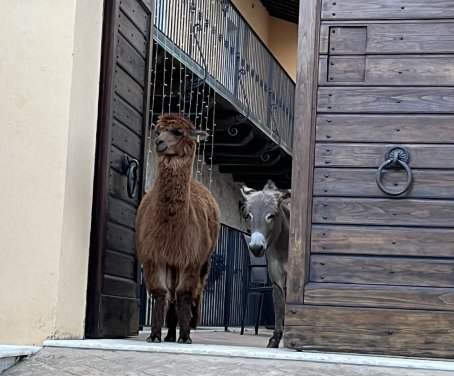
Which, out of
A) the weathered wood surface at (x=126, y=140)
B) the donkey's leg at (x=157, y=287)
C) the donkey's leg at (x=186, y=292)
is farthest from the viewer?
the weathered wood surface at (x=126, y=140)

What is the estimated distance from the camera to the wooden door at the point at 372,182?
24.6 feet

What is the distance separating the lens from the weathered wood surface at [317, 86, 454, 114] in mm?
7699

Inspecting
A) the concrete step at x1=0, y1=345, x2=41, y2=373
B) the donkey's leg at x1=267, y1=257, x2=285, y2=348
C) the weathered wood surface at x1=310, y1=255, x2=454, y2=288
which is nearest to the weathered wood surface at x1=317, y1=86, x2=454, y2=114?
the weathered wood surface at x1=310, y1=255, x2=454, y2=288

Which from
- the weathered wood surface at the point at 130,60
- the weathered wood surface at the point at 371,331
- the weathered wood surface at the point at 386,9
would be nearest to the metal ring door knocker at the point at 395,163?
the weathered wood surface at the point at 371,331

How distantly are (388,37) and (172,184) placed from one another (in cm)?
201

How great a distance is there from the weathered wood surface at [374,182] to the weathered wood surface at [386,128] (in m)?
0.22

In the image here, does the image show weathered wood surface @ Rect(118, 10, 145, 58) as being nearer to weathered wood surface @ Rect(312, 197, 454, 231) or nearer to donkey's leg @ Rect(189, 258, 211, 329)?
donkey's leg @ Rect(189, 258, 211, 329)

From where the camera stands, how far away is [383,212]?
7645 mm

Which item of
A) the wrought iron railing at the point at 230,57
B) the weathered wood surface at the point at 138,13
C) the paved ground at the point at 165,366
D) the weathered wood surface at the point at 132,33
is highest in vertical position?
the wrought iron railing at the point at 230,57

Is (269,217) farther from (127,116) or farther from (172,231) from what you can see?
(127,116)

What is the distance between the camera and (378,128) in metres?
7.76

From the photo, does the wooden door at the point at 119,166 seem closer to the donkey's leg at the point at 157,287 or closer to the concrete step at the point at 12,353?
the donkey's leg at the point at 157,287

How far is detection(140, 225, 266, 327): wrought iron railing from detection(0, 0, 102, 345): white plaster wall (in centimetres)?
780

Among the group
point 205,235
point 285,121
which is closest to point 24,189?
point 205,235
